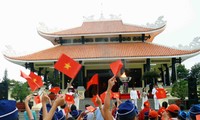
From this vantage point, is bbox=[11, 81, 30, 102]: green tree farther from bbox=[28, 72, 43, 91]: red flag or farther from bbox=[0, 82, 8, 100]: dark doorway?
bbox=[28, 72, 43, 91]: red flag

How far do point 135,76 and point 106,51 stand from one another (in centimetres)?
462

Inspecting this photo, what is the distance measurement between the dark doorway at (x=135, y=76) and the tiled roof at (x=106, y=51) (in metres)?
2.85

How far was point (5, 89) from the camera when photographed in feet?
66.3

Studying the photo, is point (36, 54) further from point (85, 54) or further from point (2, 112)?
point (2, 112)

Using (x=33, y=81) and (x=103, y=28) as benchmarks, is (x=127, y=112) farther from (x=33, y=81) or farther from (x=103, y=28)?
(x=103, y=28)

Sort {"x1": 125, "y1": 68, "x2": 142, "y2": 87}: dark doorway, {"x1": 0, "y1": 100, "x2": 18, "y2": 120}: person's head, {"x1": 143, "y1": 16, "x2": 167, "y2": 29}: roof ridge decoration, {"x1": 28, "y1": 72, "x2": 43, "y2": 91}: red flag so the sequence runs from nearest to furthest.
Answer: {"x1": 0, "y1": 100, "x2": 18, "y2": 120}: person's head
{"x1": 28, "y1": 72, "x2": 43, "y2": 91}: red flag
{"x1": 143, "y1": 16, "x2": 167, "y2": 29}: roof ridge decoration
{"x1": 125, "y1": 68, "x2": 142, "y2": 87}: dark doorway

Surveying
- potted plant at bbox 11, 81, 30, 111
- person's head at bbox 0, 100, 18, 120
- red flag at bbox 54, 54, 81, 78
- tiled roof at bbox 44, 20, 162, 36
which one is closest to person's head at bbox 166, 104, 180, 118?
red flag at bbox 54, 54, 81, 78

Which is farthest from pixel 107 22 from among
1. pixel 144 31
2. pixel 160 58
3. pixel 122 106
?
pixel 122 106

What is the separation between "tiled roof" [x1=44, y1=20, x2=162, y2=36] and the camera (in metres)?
28.8

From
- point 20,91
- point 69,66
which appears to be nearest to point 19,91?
point 20,91

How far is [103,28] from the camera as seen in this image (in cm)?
3038

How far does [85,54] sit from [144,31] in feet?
17.9

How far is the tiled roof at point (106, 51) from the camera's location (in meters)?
26.3

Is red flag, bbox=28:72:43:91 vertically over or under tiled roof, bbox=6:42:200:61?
over
